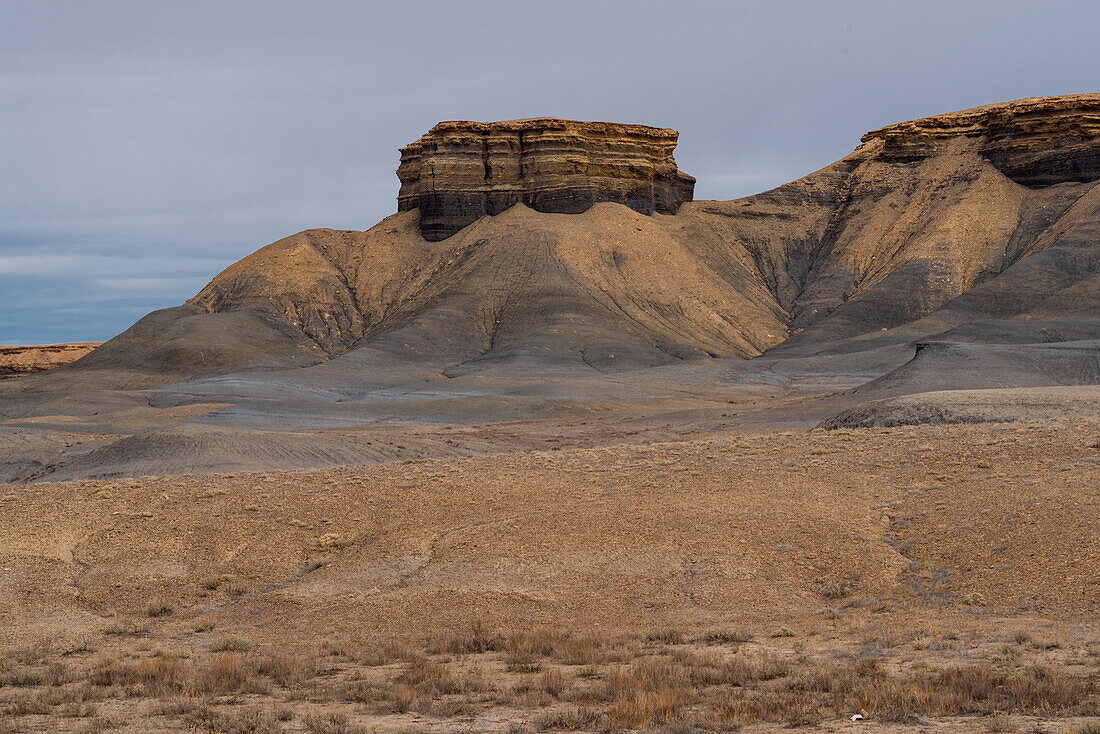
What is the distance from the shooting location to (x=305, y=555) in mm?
17266

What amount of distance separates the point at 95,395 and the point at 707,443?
48799 millimetres

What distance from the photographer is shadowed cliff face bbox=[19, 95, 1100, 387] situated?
86375 mm

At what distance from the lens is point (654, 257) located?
98500mm

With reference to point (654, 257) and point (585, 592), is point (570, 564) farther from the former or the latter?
point (654, 257)

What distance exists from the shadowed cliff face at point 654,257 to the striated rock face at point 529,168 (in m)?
0.17

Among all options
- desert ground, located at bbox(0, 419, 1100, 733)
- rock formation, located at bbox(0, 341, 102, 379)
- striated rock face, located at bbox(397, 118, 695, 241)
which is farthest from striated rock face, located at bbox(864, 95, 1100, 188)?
rock formation, located at bbox(0, 341, 102, 379)

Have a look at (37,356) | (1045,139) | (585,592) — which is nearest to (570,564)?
(585,592)

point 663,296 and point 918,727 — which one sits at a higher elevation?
point 663,296

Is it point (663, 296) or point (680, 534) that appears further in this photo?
point (663, 296)

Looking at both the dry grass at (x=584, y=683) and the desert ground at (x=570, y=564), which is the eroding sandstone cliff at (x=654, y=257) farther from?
the dry grass at (x=584, y=683)

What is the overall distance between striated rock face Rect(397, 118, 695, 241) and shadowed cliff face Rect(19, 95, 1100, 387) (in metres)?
0.17

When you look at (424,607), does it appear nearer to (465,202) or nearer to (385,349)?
Answer: (385,349)

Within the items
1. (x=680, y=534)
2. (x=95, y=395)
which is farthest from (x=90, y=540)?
(x=95, y=395)

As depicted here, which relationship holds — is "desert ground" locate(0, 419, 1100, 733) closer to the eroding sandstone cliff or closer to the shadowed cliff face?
the eroding sandstone cliff
